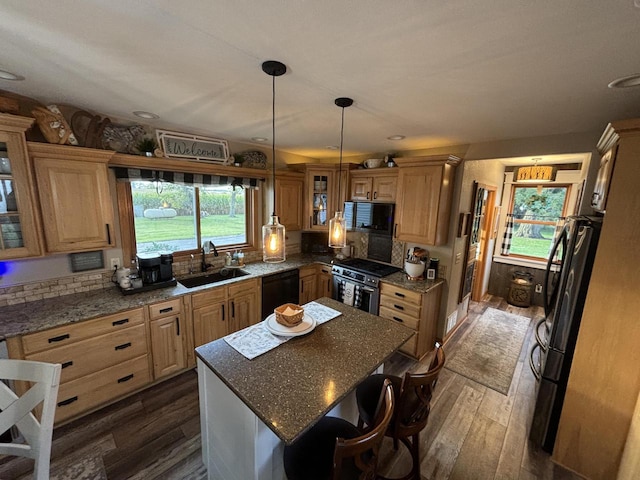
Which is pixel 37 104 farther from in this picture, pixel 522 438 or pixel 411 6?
pixel 522 438

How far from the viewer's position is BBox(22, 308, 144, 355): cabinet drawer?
180 centimetres

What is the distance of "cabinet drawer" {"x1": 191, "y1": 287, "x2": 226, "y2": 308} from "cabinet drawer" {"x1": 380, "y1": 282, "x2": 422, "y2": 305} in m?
1.86

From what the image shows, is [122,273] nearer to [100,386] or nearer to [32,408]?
[100,386]

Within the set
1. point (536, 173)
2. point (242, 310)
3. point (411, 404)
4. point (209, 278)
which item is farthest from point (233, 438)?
point (536, 173)

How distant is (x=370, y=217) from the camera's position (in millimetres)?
3537

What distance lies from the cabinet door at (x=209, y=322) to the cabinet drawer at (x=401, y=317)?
187 centimetres

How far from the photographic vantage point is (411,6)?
0.90m

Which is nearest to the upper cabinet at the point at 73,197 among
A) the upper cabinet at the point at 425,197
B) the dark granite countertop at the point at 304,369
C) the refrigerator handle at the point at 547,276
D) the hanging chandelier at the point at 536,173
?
the dark granite countertop at the point at 304,369

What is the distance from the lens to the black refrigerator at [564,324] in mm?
1751

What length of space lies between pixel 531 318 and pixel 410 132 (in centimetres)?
378

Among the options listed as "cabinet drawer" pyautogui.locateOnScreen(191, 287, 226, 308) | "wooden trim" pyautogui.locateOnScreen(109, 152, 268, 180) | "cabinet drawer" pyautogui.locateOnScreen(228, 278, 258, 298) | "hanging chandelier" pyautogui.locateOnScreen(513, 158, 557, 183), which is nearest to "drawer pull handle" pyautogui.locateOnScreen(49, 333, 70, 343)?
"cabinet drawer" pyautogui.locateOnScreen(191, 287, 226, 308)

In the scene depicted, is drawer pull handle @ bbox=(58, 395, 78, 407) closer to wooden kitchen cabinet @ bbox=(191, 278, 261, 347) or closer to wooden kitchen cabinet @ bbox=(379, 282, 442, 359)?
wooden kitchen cabinet @ bbox=(191, 278, 261, 347)

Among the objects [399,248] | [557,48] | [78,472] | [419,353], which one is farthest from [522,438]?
[78,472]

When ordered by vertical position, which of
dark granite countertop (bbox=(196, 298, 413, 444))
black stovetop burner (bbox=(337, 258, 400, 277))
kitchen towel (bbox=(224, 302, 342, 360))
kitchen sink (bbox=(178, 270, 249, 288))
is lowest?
kitchen sink (bbox=(178, 270, 249, 288))
